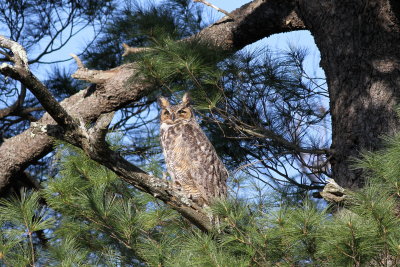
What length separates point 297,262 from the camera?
224 cm

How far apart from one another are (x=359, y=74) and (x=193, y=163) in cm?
112

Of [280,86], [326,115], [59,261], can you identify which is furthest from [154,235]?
[326,115]

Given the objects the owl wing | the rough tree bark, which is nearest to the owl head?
the owl wing

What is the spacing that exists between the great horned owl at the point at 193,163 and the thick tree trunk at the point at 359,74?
0.82 m

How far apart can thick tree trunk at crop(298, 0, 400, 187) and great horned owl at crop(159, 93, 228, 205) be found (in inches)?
32.4

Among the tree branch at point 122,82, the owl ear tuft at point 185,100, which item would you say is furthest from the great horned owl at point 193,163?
the tree branch at point 122,82

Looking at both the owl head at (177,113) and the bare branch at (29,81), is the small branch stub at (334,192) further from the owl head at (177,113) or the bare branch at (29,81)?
the owl head at (177,113)

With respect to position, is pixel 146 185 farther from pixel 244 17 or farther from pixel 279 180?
pixel 244 17

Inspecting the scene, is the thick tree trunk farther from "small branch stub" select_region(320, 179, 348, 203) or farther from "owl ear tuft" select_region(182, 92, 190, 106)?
"owl ear tuft" select_region(182, 92, 190, 106)

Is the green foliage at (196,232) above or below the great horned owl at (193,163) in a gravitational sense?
below

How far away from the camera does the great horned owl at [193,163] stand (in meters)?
3.72

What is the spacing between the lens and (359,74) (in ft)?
10.3

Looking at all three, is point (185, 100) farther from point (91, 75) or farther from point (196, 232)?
point (196, 232)

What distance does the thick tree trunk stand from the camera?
302 cm
